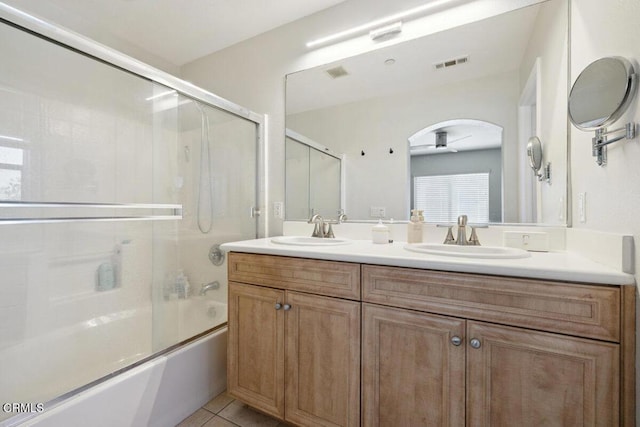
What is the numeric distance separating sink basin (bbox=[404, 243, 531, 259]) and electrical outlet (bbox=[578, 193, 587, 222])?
0.24m

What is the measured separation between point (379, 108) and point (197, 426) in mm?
1987

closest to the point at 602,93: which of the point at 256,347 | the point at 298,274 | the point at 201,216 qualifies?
the point at 298,274

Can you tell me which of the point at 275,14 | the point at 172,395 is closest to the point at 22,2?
the point at 275,14

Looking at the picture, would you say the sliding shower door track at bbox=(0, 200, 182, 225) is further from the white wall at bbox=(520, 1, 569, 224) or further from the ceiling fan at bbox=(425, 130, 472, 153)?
the white wall at bbox=(520, 1, 569, 224)

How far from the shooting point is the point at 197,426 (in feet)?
4.66

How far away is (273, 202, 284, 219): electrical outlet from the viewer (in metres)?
2.06

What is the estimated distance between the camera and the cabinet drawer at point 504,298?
0.78 m

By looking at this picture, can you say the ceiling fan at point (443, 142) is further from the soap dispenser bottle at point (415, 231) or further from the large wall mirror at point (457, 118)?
the soap dispenser bottle at point (415, 231)

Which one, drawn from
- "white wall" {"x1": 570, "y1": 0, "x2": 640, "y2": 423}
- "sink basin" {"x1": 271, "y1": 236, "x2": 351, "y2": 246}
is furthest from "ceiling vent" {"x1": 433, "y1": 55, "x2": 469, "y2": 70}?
"sink basin" {"x1": 271, "y1": 236, "x2": 351, "y2": 246}

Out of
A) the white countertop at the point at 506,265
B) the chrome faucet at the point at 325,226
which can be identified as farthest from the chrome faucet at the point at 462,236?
the chrome faucet at the point at 325,226

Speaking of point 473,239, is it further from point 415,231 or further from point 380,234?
point 380,234

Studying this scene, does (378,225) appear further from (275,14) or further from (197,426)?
(275,14)

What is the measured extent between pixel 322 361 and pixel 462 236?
2.91 feet

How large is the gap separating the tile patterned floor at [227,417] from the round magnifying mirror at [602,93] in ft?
5.95
